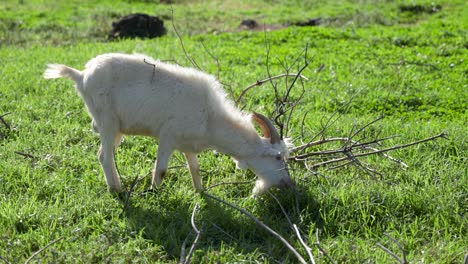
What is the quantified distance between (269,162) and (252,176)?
0.67 m

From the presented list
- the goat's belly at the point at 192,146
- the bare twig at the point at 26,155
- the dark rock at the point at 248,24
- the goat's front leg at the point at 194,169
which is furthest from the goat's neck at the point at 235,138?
the dark rock at the point at 248,24

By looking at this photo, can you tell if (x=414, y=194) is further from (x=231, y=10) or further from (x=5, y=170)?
(x=231, y=10)

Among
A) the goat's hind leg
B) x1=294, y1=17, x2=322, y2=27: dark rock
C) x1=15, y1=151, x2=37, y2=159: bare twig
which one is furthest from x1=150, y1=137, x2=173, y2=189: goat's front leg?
x1=294, y1=17, x2=322, y2=27: dark rock

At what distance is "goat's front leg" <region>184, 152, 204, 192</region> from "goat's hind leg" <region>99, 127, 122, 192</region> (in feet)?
2.33

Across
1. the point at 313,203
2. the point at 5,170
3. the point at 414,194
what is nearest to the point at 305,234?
the point at 313,203

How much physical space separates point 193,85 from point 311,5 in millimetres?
13637

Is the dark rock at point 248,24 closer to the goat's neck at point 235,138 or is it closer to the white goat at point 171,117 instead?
the white goat at point 171,117

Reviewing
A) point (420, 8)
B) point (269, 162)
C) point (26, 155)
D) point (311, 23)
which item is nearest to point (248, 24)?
point (311, 23)

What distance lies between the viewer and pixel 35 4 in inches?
719

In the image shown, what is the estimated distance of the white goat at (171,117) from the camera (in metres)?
5.74

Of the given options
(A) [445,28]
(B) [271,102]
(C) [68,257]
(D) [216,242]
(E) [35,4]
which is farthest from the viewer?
(E) [35,4]

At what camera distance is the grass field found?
4.98 meters

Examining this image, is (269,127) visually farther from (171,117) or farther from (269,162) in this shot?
(171,117)

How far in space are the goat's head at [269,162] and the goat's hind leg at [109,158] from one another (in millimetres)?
1266
